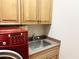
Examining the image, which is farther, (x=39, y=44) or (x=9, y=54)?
(x=39, y=44)

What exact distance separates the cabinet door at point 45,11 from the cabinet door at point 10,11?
56 cm

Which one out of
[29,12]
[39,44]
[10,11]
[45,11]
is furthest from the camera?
[39,44]

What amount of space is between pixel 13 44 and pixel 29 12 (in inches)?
28.2

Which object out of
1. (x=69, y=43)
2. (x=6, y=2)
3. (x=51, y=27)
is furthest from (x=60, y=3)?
(x=6, y=2)

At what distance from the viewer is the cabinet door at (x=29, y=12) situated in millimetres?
1633

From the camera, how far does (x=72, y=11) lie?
70.1 inches

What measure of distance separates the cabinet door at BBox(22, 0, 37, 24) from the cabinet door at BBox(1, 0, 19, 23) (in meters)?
0.14

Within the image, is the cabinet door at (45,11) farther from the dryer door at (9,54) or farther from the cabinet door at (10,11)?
the dryer door at (9,54)

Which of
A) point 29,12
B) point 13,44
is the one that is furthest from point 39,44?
point 13,44

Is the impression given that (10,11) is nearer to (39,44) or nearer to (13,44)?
(13,44)

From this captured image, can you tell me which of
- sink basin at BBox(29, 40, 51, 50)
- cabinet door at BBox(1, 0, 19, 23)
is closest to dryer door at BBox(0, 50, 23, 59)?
cabinet door at BBox(1, 0, 19, 23)

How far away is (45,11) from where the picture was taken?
6.63ft

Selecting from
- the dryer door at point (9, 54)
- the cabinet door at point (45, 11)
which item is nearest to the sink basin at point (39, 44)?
the cabinet door at point (45, 11)

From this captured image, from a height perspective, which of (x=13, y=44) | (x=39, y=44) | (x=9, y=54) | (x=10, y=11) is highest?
(x=10, y=11)
